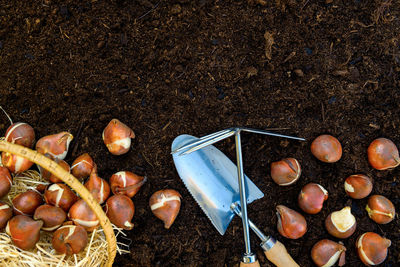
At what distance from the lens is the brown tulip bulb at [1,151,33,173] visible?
1.20 m

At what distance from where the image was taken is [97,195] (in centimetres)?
123

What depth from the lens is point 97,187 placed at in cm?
122

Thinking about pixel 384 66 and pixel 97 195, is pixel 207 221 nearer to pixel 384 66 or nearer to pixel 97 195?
pixel 97 195

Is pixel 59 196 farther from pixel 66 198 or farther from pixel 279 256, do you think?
pixel 279 256

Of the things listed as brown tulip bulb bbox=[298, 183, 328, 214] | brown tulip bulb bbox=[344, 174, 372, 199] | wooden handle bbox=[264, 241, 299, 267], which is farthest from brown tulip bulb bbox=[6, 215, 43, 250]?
brown tulip bulb bbox=[344, 174, 372, 199]

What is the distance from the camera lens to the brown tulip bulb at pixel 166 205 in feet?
4.13

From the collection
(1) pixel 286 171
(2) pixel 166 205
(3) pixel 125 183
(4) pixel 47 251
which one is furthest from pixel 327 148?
(4) pixel 47 251

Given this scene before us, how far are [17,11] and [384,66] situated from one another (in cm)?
135

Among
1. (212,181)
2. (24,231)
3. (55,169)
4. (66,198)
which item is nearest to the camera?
(55,169)

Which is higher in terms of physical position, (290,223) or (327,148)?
(327,148)

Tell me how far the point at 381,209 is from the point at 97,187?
0.97m

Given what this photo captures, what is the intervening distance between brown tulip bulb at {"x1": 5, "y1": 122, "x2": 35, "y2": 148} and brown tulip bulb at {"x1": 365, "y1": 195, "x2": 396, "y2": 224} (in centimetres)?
121

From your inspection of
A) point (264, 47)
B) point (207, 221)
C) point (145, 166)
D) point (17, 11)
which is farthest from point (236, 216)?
point (17, 11)

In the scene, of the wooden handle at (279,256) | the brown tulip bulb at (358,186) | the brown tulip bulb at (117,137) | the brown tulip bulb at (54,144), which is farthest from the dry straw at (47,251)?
the brown tulip bulb at (358,186)
